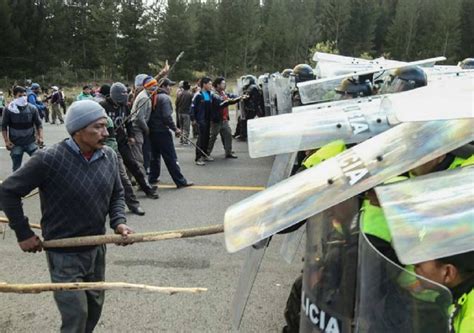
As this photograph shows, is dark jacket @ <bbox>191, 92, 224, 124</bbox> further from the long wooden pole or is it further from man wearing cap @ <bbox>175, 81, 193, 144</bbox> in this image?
the long wooden pole

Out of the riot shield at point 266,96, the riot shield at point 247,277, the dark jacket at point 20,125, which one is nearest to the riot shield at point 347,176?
the riot shield at point 247,277

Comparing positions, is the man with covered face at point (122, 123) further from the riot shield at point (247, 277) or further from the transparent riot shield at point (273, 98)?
the riot shield at point (247, 277)

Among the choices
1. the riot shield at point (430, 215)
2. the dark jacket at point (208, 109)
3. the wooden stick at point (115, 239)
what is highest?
the riot shield at point (430, 215)

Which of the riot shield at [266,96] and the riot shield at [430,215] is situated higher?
the riot shield at [430,215]

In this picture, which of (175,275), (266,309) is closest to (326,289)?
(266,309)

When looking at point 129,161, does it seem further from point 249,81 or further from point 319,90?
point 249,81

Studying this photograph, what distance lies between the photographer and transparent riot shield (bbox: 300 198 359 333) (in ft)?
5.37

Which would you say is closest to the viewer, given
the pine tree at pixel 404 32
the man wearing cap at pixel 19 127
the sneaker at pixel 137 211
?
the sneaker at pixel 137 211

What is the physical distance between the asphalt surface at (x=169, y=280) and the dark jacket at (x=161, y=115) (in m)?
1.38

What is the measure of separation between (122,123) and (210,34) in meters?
53.4

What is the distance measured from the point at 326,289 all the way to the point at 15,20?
57.8 meters

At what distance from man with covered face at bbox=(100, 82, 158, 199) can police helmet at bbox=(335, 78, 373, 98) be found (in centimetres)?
308

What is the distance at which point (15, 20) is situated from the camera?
51.5m

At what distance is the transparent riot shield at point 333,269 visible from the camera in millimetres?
1638
